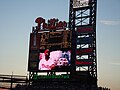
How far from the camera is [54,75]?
5144 centimetres

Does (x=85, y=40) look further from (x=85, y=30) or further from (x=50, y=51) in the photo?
(x=50, y=51)

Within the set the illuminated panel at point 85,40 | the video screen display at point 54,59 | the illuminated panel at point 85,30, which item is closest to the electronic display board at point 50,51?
the video screen display at point 54,59

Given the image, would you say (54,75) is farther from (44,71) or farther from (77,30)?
(77,30)

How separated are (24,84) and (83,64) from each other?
1294 centimetres

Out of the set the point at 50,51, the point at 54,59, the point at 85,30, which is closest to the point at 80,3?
the point at 85,30

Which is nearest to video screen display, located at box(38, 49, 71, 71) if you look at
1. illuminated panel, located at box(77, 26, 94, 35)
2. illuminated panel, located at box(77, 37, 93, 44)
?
illuminated panel, located at box(77, 37, 93, 44)

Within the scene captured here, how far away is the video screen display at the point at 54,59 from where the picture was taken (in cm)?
5038

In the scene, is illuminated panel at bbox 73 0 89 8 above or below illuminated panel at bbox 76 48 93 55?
above

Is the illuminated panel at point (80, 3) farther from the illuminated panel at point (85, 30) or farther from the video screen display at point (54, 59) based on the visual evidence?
the video screen display at point (54, 59)

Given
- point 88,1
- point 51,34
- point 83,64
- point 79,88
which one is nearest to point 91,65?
point 83,64

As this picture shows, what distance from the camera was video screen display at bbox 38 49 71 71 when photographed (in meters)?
50.4

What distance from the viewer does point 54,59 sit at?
5169cm

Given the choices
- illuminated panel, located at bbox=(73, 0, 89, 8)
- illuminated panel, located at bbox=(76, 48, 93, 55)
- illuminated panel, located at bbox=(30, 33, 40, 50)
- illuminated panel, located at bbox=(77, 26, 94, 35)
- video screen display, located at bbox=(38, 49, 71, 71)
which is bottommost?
video screen display, located at bbox=(38, 49, 71, 71)

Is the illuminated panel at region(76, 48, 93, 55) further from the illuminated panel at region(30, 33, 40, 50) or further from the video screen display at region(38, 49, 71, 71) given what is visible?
the illuminated panel at region(30, 33, 40, 50)
